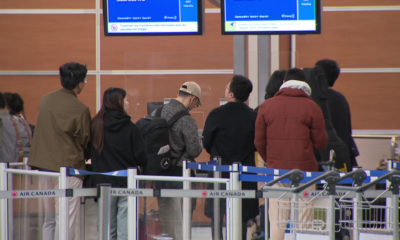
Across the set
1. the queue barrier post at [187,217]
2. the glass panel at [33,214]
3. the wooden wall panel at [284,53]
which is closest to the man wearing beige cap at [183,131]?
the queue barrier post at [187,217]

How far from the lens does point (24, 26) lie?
546 cm

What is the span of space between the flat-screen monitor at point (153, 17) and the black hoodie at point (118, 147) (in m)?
1.72

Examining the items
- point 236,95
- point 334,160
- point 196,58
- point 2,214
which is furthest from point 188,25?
point 2,214

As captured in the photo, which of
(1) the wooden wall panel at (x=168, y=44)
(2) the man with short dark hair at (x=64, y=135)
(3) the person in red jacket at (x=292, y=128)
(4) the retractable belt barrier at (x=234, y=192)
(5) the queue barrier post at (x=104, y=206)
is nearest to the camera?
(4) the retractable belt barrier at (x=234, y=192)

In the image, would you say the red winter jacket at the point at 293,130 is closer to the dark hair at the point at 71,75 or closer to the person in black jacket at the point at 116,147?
the person in black jacket at the point at 116,147

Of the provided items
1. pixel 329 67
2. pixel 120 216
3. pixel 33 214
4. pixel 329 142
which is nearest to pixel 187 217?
pixel 120 216

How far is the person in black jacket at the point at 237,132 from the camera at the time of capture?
10.5 feet

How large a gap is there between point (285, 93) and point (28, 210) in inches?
82.4

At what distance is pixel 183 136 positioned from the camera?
3209 mm

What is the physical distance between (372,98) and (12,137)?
3.93 meters

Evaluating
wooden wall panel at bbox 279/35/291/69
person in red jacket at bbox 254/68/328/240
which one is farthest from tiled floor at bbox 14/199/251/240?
wooden wall panel at bbox 279/35/291/69

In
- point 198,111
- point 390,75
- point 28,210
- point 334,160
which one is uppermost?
point 390,75

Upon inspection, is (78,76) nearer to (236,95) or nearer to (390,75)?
(236,95)

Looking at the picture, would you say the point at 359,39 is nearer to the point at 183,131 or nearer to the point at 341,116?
the point at 341,116
